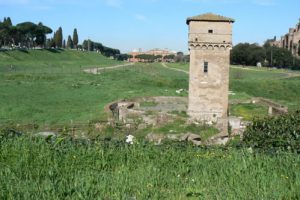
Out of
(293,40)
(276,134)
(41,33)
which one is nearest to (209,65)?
(276,134)

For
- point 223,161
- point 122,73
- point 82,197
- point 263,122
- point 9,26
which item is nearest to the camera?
point 82,197

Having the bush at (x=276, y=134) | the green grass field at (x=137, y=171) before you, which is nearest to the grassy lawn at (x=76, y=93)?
the bush at (x=276, y=134)

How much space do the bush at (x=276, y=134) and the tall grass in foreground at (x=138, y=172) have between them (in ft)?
Answer: 4.65

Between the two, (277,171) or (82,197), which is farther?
(277,171)

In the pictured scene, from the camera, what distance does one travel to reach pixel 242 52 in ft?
309

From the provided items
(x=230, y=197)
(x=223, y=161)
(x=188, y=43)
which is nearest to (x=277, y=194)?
(x=230, y=197)

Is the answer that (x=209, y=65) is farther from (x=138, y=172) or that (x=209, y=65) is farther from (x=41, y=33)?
(x=41, y=33)

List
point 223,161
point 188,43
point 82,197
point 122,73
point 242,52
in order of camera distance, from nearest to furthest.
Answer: point 82,197, point 223,161, point 188,43, point 122,73, point 242,52

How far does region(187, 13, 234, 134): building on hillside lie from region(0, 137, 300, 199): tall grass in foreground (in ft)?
58.8

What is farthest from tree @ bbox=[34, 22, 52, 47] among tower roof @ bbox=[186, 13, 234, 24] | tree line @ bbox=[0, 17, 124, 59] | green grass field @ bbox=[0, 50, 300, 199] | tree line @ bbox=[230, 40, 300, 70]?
green grass field @ bbox=[0, 50, 300, 199]

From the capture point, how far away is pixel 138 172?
6098mm

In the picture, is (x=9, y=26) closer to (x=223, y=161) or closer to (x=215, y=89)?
(x=215, y=89)

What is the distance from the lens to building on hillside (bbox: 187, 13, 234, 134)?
25.1m

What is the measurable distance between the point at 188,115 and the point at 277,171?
19.9m
